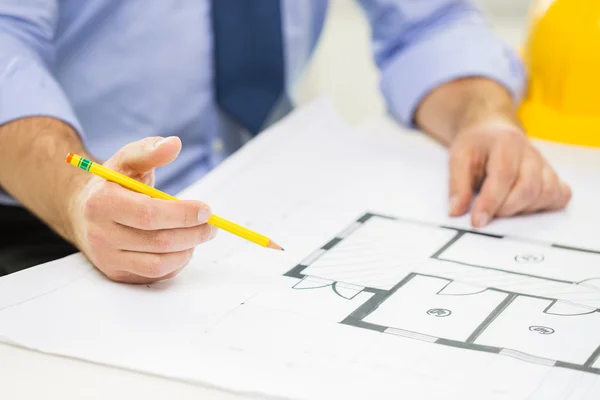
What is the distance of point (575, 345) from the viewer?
55 centimetres

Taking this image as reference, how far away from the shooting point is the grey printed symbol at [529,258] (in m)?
0.68

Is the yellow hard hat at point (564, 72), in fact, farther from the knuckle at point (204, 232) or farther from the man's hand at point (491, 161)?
the knuckle at point (204, 232)

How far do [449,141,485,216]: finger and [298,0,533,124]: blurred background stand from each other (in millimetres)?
756

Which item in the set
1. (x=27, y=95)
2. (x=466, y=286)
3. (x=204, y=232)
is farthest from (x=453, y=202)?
(x=27, y=95)

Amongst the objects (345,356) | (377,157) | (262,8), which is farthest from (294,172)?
(345,356)

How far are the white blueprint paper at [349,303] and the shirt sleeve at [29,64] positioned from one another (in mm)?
155

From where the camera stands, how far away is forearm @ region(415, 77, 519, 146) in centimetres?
89

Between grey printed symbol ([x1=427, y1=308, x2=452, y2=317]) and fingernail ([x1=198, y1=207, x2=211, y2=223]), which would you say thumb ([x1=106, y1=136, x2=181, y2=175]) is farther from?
grey printed symbol ([x1=427, y1=308, x2=452, y2=317])

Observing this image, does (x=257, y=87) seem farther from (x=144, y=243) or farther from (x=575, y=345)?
(x=575, y=345)

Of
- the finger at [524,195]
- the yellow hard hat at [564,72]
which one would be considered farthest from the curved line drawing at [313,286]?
the yellow hard hat at [564,72]

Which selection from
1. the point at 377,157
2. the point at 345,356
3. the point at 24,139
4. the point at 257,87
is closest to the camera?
the point at 345,356

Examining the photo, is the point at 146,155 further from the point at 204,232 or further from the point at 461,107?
the point at 461,107

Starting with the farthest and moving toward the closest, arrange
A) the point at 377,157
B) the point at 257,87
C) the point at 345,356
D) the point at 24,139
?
the point at 257,87, the point at 377,157, the point at 24,139, the point at 345,356

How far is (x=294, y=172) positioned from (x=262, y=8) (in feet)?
0.77
